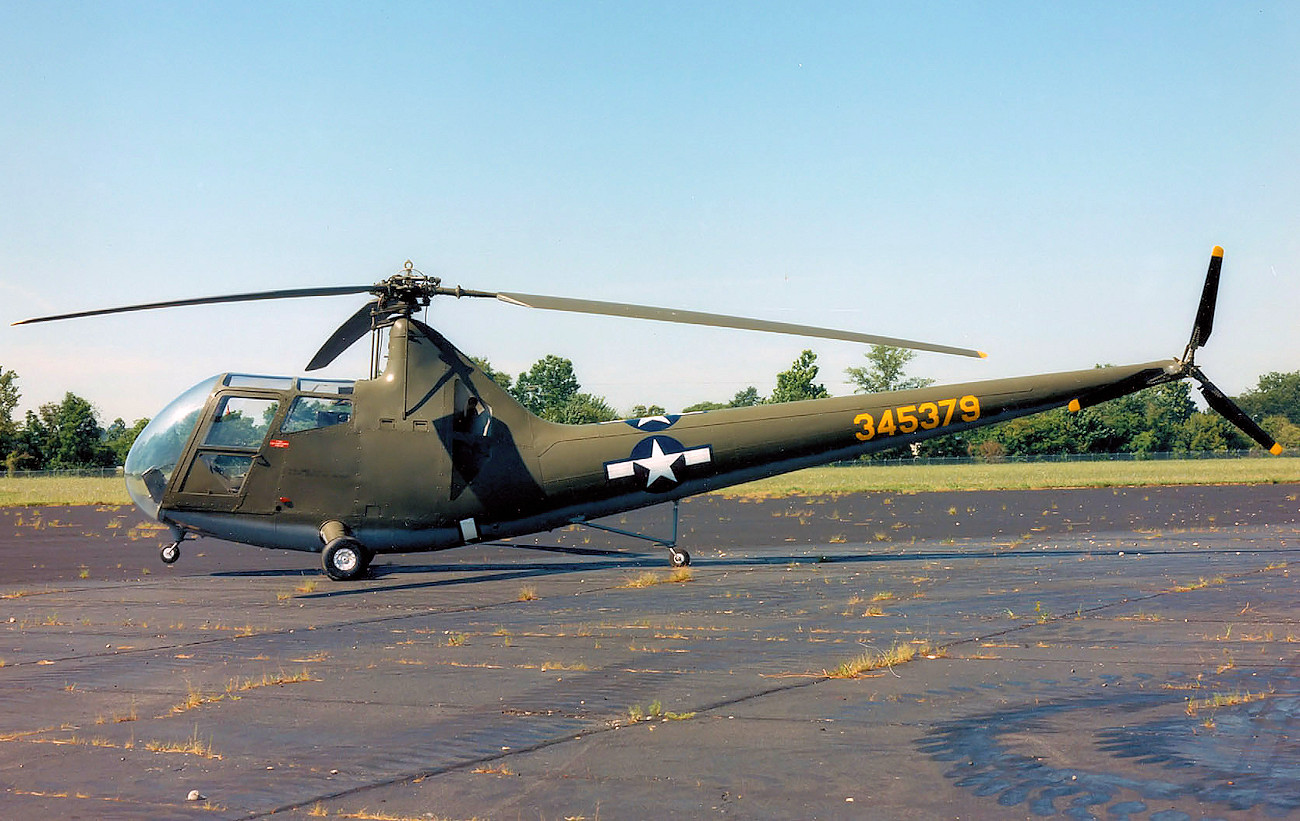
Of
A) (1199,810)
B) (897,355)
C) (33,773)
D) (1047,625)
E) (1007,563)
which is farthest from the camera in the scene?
(897,355)

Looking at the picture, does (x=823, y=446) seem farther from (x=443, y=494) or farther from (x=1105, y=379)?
(x=443, y=494)

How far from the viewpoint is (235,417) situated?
62.2 feet

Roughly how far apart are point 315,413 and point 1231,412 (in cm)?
1532

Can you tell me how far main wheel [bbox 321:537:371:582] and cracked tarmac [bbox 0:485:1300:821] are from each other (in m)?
0.35

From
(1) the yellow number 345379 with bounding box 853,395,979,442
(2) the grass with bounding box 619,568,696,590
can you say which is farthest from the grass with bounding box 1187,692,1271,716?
(1) the yellow number 345379 with bounding box 853,395,979,442

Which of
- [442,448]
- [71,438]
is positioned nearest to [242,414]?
[442,448]

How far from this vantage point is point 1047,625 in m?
12.7

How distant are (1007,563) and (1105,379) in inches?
145

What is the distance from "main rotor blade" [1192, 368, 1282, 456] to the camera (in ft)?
60.0

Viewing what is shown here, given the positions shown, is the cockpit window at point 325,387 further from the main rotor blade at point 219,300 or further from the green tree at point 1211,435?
the green tree at point 1211,435

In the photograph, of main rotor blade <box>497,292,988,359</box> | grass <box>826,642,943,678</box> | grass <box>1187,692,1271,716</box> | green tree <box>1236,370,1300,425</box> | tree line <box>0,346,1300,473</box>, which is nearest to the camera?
grass <box>1187,692,1271,716</box>

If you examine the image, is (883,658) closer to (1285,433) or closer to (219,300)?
(219,300)

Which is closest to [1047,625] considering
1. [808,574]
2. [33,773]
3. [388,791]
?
[808,574]

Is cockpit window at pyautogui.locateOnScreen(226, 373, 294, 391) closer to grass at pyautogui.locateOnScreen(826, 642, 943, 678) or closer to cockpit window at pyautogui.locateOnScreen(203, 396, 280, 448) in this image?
cockpit window at pyautogui.locateOnScreen(203, 396, 280, 448)
